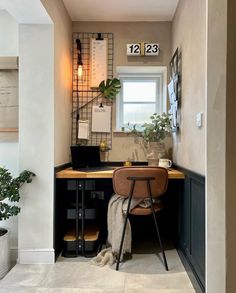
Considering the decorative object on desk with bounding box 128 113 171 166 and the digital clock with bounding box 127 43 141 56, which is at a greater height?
the digital clock with bounding box 127 43 141 56

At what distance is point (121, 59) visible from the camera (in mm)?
3305

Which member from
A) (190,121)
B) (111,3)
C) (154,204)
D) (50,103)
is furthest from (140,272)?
(111,3)

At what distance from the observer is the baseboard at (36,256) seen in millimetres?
2496

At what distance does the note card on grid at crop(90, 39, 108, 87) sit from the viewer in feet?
10.7

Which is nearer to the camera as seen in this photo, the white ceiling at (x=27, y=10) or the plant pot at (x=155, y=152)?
the white ceiling at (x=27, y=10)

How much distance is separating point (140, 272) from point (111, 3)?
8.27ft

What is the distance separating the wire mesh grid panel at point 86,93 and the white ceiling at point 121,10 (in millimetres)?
210

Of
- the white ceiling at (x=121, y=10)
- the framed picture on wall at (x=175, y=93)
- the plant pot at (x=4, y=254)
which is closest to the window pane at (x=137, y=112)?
the framed picture on wall at (x=175, y=93)

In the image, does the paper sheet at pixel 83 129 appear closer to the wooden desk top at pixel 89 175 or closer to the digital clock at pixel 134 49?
the wooden desk top at pixel 89 175

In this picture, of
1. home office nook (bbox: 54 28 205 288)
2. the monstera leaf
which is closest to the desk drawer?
home office nook (bbox: 54 28 205 288)

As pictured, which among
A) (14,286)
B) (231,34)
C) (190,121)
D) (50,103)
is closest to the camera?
(231,34)

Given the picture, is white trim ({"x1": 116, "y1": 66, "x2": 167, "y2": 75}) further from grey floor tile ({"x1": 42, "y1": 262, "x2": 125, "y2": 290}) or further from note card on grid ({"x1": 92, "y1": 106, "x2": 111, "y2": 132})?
grey floor tile ({"x1": 42, "y1": 262, "x2": 125, "y2": 290})

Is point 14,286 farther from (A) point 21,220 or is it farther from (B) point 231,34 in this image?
(B) point 231,34

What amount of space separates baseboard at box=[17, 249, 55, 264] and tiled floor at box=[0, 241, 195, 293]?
57 mm
